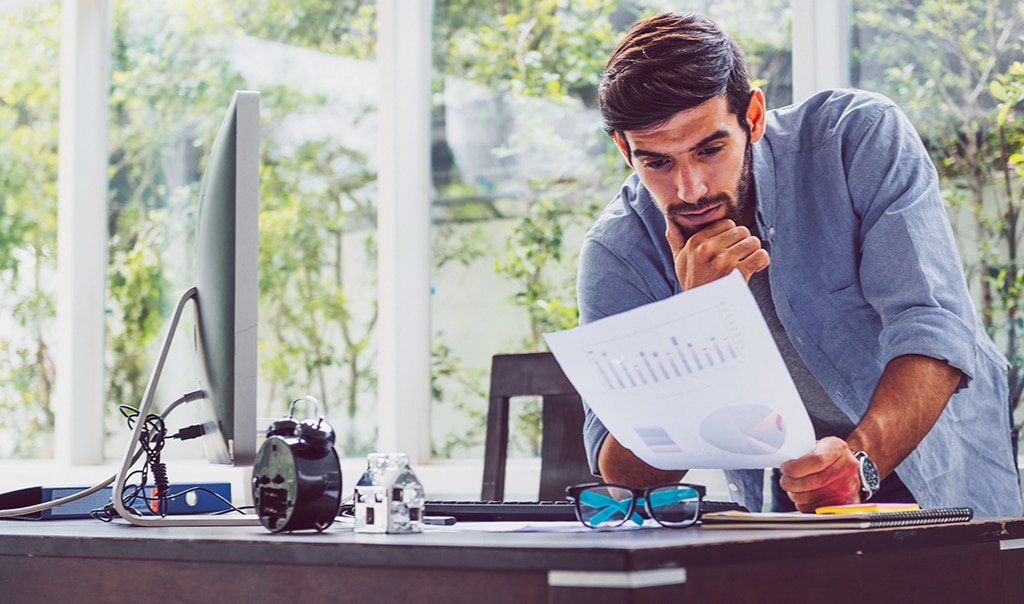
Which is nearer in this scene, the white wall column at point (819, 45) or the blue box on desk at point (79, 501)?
the blue box on desk at point (79, 501)

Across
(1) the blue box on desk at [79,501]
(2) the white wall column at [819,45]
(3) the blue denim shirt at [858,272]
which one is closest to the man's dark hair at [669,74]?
(3) the blue denim shirt at [858,272]

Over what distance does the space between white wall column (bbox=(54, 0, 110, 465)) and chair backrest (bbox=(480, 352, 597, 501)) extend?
1797 millimetres

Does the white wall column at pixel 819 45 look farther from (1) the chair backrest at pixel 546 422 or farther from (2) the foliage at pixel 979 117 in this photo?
(1) the chair backrest at pixel 546 422

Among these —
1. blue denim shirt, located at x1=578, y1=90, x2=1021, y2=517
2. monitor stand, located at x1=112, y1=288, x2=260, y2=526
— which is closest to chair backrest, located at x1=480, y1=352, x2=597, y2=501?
blue denim shirt, located at x1=578, y1=90, x2=1021, y2=517

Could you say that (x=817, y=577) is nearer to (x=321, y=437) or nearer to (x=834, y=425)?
(x=321, y=437)

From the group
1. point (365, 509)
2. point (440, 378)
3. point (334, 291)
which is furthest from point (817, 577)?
point (334, 291)

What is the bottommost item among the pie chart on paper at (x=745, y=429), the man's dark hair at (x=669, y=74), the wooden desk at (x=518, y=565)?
the wooden desk at (x=518, y=565)

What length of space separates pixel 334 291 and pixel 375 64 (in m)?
0.63

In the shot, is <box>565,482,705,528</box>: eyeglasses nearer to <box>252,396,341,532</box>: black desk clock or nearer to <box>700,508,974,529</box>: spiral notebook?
<box>700,508,974,529</box>: spiral notebook

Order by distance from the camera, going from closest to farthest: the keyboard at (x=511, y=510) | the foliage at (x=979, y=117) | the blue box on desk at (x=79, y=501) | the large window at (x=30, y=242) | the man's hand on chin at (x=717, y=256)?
the keyboard at (x=511, y=510)
the blue box on desk at (x=79, y=501)
the man's hand on chin at (x=717, y=256)
the foliage at (x=979, y=117)
the large window at (x=30, y=242)

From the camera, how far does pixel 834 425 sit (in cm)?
152

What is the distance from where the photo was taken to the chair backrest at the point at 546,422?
188 centimetres

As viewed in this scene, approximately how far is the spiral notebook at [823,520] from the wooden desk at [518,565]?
14 mm

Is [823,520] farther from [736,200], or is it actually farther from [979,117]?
[979,117]
